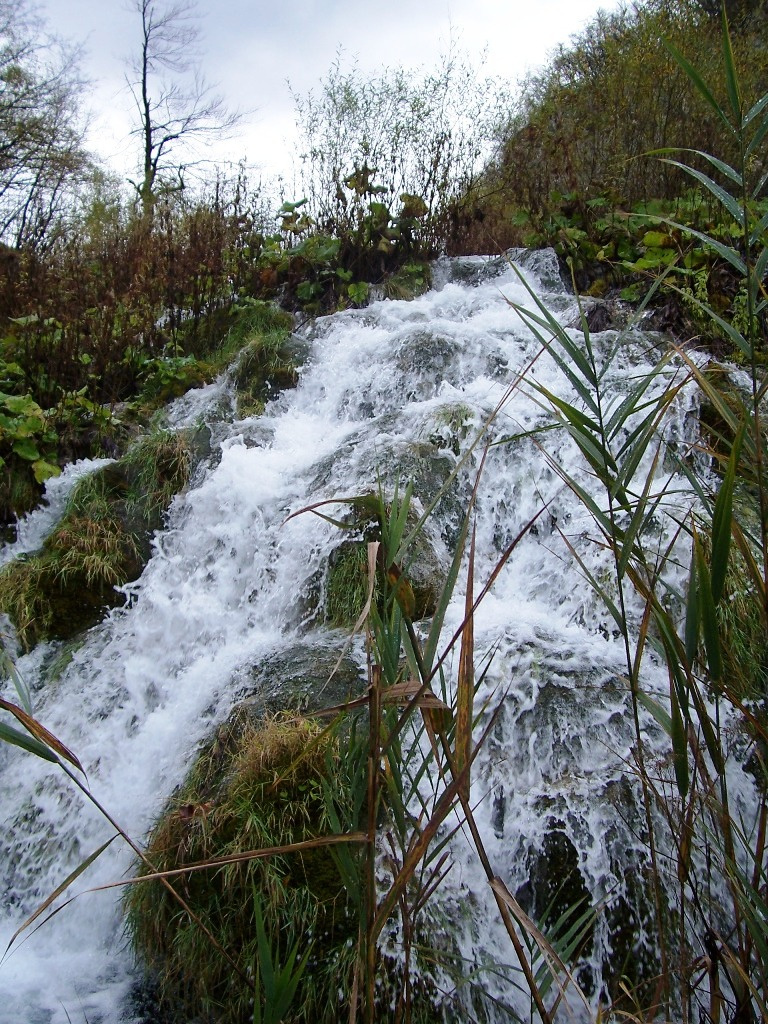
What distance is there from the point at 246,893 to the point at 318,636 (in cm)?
142

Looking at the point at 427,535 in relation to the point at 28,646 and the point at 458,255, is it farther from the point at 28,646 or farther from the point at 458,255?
the point at 458,255

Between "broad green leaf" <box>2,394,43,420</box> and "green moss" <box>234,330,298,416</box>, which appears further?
"green moss" <box>234,330,298,416</box>

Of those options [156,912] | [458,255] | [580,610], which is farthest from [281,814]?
[458,255]

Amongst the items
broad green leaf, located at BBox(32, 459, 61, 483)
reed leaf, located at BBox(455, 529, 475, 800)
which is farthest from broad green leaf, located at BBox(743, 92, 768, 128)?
broad green leaf, located at BBox(32, 459, 61, 483)

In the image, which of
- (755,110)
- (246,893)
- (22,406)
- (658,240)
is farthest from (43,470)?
(658,240)

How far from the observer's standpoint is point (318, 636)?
351 cm

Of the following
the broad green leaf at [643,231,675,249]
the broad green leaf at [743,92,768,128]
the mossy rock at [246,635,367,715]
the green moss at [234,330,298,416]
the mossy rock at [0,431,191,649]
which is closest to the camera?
the broad green leaf at [743,92,768,128]

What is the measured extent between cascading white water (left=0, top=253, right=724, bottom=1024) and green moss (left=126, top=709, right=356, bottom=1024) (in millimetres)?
360

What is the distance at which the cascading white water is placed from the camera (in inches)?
98.8

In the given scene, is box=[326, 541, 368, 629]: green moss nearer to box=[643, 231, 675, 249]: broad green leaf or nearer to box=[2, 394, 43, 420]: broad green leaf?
box=[2, 394, 43, 420]: broad green leaf

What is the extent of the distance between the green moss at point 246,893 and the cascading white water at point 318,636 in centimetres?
36

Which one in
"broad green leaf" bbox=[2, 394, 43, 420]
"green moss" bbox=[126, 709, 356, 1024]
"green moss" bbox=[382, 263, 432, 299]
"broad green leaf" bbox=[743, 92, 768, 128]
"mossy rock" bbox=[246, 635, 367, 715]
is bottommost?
"green moss" bbox=[126, 709, 356, 1024]

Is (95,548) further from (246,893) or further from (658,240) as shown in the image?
(658,240)

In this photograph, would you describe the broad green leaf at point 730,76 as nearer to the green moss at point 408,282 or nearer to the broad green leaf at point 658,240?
the broad green leaf at point 658,240
